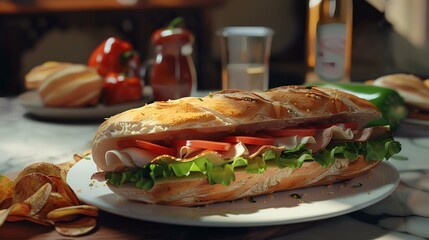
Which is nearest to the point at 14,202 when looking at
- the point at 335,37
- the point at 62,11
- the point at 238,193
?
the point at 238,193

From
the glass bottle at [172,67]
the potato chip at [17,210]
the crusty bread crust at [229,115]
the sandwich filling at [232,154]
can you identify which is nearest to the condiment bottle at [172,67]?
the glass bottle at [172,67]

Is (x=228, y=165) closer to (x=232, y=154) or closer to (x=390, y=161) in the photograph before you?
(x=232, y=154)

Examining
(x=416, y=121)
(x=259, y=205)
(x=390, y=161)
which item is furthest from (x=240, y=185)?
(x=416, y=121)

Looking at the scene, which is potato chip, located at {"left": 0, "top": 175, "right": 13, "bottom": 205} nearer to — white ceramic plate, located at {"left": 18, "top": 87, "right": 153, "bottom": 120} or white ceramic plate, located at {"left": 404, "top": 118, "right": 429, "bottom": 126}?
white ceramic plate, located at {"left": 18, "top": 87, "right": 153, "bottom": 120}

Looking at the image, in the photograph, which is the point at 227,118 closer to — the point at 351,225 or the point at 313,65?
the point at 351,225

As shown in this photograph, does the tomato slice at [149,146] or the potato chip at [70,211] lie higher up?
the tomato slice at [149,146]

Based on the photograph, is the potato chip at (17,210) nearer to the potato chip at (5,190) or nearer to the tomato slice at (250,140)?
the potato chip at (5,190)

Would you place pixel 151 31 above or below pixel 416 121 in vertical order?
above
